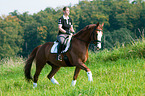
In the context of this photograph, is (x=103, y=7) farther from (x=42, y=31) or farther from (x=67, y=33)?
(x=67, y=33)

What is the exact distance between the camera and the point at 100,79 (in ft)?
24.7

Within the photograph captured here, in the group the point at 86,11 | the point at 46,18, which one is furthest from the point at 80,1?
the point at 46,18

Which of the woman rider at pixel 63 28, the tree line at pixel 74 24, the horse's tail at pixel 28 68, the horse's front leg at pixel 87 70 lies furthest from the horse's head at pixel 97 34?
the tree line at pixel 74 24

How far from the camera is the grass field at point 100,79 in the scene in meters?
5.64

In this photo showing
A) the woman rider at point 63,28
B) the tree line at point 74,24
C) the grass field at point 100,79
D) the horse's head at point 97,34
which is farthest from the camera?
the tree line at point 74,24

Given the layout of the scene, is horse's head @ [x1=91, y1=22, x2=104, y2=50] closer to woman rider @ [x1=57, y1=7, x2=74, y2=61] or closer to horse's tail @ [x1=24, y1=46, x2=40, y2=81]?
woman rider @ [x1=57, y1=7, x2=74, y2=61]

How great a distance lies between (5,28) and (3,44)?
573cm

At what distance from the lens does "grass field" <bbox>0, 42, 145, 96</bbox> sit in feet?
18.5

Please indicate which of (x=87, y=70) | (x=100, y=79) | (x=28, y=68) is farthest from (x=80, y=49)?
(x=28, y=68)

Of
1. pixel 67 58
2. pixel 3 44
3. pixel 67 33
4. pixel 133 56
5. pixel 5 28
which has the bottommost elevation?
pixel 3 44

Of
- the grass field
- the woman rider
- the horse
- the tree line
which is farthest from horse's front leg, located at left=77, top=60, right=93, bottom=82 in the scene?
the tree line

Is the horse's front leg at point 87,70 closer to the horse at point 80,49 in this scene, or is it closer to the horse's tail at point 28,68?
the horse at point 80,49

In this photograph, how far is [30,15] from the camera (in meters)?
86.5

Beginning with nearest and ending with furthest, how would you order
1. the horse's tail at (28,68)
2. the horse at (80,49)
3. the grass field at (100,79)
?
1. the grass field at (100,79)
2. the horse at (80,49)
3. the horse's tail at (28,68)
